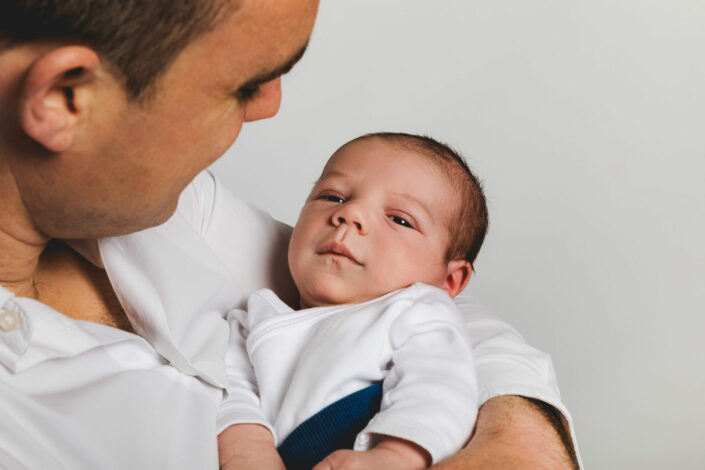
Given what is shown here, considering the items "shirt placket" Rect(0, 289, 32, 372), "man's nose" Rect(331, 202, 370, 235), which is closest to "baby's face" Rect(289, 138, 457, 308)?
"man's nose" Rect(331, 202, 370, 235)

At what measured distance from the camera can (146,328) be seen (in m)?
1.49

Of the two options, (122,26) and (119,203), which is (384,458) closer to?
(119,203)

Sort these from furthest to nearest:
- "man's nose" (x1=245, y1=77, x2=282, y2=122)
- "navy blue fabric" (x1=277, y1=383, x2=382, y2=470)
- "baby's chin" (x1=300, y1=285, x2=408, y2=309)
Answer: "baby's chin" (x1=300, y1=285, x2=408, y2=309)
"navy blue fabric" (x1=277, y1=383, x2=382, y2=470)
"man's nose" (x1=245, y1=77, x2=282, y2=122)

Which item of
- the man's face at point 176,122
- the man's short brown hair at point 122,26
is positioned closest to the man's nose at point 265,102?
the man's face at point 176,122

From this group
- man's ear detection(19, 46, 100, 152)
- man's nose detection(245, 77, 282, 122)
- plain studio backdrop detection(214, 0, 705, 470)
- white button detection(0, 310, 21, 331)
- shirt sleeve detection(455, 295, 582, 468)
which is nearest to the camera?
man's ear detection(19, 46, 100, 152)

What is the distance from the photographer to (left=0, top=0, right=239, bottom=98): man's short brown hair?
115cm

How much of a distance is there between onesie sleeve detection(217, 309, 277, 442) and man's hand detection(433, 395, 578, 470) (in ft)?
1.12

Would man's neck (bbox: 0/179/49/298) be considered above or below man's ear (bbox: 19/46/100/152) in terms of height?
below

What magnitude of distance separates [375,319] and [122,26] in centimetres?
70

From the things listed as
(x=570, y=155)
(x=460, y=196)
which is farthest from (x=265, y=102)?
(x=570, y=155)

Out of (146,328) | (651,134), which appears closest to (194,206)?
(146,328)

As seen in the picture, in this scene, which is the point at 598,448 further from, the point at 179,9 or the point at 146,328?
the point at 179,9

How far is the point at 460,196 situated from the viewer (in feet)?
6.35

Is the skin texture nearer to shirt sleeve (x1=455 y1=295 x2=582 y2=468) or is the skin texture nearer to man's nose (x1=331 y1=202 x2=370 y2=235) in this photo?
man's nose (x1=331 y1=202 x2=370 y2=235)
